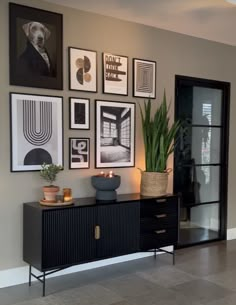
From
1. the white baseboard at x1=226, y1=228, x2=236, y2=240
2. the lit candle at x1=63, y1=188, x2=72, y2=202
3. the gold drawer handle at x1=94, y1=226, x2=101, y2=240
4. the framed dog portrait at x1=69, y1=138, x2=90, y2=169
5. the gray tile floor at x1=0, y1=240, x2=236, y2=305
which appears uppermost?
the framed dog portrait at x1=69, y1=138, x2=90, y2=169

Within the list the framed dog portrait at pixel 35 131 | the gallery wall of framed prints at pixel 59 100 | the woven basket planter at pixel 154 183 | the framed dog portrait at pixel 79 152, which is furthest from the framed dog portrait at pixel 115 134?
the framed dog portrait at pixel 35 131

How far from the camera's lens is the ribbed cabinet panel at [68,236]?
3.40 metres

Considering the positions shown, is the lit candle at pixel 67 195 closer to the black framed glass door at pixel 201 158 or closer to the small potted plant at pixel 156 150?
the small potted plant at pixel 156 150

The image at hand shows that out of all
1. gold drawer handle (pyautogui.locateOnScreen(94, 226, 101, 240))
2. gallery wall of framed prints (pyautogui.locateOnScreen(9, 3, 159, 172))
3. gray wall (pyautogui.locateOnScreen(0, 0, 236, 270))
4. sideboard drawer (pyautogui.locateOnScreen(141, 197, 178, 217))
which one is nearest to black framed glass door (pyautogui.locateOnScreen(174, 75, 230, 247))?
gray wall (pyautogui.locateOnScreen(0, 0, 236, 270))

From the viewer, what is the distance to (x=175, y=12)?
3.96 metres

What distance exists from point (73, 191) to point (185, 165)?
164cm

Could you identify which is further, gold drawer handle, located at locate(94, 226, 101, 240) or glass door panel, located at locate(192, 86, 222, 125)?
glass door panel, located at locate(192, 86, 222, 125)

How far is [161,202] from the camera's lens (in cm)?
415

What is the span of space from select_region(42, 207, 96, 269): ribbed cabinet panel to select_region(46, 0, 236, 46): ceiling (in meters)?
1.96

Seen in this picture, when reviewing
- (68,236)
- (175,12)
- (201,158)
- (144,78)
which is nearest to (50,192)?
(68,236)

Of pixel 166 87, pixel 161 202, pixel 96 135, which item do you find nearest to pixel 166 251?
pixel 161 202

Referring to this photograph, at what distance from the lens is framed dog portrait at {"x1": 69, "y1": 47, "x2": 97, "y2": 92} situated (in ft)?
13.0

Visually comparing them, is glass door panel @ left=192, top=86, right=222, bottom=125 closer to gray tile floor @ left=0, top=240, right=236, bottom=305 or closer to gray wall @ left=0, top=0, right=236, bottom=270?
gray wall @ left=0, top=0, right=236, bottom=270

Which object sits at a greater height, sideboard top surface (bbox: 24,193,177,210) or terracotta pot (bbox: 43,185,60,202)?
terracotta pot (bbox: 43,185,60,202)
